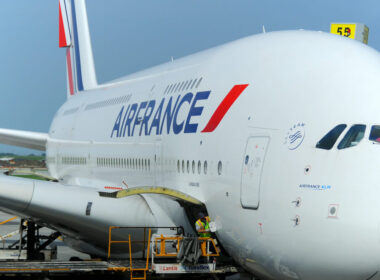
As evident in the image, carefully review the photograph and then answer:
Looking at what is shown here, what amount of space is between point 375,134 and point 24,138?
1995 centimetres

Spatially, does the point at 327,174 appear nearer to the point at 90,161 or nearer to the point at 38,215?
the point at 38,215

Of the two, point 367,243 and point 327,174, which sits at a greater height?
point 327,174

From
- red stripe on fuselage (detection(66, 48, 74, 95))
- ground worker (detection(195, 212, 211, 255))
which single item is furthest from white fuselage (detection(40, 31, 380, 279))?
red stripe on fuselage (detection(66, 48, 74, 95))

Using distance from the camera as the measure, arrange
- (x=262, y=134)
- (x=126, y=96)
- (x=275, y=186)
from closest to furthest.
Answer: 1. (x=275, y=186)
2. (x=262, y=134)
3. (x=126, y=96)

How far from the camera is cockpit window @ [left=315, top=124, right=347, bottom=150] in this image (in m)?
7.93

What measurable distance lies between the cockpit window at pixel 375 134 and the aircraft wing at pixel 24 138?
19.3 m

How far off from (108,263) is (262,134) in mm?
3577

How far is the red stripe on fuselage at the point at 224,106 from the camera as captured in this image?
10.2 m

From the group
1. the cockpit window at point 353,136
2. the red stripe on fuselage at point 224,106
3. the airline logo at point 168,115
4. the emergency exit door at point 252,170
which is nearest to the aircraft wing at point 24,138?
the airline logo at point 168,115

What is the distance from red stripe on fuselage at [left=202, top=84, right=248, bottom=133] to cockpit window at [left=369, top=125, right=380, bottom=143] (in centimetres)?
262

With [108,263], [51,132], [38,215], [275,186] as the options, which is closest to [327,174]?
[275,186]

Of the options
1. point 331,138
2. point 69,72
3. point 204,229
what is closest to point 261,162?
point 331,138

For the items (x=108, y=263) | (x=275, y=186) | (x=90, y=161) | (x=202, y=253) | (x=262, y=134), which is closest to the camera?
(x=275, y=186)

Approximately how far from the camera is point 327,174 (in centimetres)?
780
